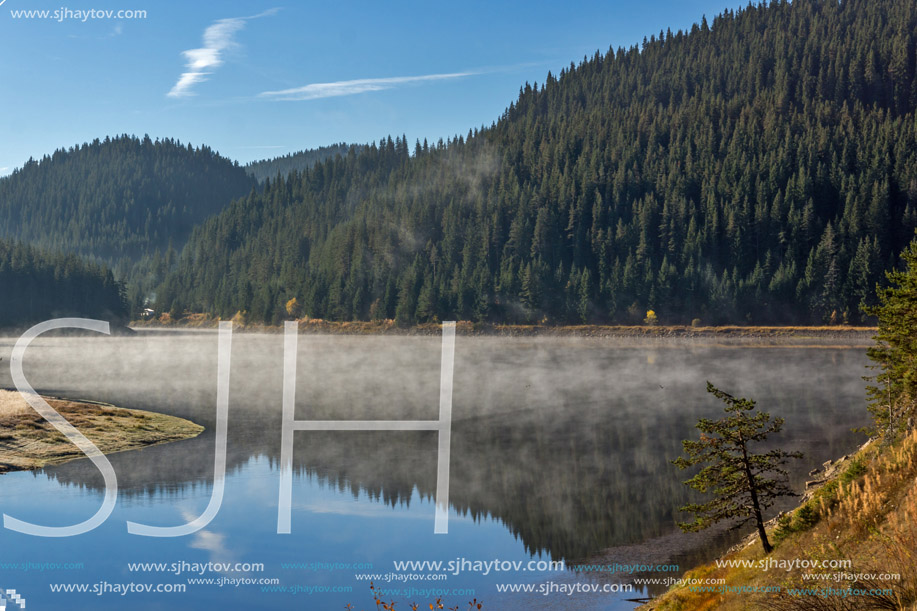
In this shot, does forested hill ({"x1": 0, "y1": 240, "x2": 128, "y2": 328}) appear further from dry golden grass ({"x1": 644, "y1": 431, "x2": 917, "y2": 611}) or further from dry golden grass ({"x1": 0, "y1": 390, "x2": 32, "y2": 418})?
dry golden grass ({"x1": 644, "y1": 431, "x2": 917, "y2": 611})

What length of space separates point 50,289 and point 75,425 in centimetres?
15575

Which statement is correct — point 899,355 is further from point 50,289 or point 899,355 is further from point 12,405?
point 50,289

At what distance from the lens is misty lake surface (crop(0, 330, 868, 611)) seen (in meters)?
19.4

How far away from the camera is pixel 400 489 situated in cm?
2908

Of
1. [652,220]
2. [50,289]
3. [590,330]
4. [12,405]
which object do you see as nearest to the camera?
[12,405]

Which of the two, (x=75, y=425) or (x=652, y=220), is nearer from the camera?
(x=75, y=425)

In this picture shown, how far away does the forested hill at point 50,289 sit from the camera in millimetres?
167000

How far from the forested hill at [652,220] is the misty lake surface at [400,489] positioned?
73324mm

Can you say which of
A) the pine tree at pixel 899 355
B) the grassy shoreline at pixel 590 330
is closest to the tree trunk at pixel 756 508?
the pine tree at pixel 899 355

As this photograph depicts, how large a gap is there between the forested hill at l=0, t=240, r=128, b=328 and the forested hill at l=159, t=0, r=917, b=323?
27.0m

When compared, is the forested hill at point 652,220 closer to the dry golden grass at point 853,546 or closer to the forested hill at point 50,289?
the forested hill at point 50,289

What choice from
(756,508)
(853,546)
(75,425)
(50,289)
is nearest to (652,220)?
(75,425)

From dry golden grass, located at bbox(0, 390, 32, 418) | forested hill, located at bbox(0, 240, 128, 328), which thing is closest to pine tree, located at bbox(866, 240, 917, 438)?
dry golden grass, located at bbox(0, 390, 32, 418)

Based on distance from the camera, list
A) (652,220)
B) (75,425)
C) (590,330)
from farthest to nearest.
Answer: (652,220)
(590,330)
(75,425)
